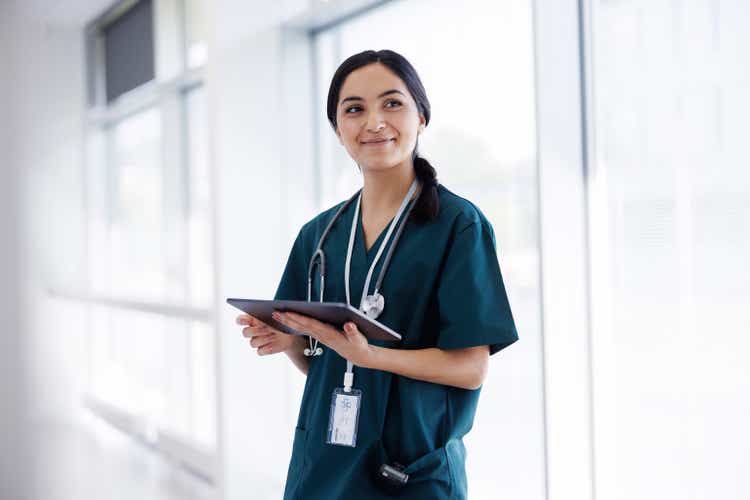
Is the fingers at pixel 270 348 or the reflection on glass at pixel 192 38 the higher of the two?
the reflection on glass at pixel 192 38

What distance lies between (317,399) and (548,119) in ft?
2.47

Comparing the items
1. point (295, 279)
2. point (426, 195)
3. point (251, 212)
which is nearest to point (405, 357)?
point (426, 195)

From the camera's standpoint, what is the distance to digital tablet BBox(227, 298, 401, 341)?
1.02 m

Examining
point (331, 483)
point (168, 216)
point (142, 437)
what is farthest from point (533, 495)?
point (168, 216)

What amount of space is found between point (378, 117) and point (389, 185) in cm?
13

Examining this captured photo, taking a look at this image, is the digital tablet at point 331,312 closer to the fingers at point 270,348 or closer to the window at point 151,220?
the fingers at point 270,348

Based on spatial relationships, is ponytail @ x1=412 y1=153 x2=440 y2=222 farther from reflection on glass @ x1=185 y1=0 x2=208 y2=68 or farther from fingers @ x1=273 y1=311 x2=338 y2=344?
reflection on glass @ x1=185 y1=0 x2=208 y2=68

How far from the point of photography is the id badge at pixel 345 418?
117 centimetres

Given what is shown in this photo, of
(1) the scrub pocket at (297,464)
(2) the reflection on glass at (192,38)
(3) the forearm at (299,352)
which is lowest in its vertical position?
(1) the scrub pocket at (297,464)

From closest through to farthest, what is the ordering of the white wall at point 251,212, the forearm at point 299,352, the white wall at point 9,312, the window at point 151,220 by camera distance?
the forearm at point 299,352 < the white wall at point 251,212 < the window at point 151,220 < the white wall at point 9,312

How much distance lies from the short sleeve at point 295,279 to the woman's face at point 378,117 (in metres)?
0.28

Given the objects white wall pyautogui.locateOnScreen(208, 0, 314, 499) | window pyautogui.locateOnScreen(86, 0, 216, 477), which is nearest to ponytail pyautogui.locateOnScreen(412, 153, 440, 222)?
white wall pyautogui.locateOnScreen(208, 0, 314, 499)

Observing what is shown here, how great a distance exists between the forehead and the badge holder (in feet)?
1.48

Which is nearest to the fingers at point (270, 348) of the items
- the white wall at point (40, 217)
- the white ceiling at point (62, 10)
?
the white wall at point (40, 217)
